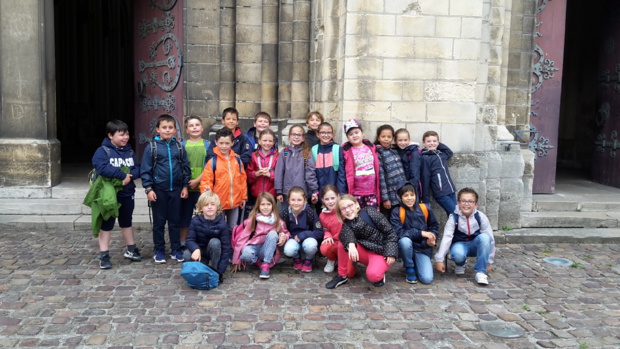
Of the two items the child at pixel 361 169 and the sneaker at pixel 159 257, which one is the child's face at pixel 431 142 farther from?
the sneaker at pixel 159 257

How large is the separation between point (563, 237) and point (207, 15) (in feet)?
18.1

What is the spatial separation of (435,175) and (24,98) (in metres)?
5.31

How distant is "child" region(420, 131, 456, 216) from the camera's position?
6.40 m

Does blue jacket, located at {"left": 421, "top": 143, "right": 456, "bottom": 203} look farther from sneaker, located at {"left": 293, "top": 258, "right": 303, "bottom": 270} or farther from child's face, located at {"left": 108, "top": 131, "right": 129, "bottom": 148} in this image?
child's face, located at {"left": 108, "top": 131, "right": 129, "bottom": 148}

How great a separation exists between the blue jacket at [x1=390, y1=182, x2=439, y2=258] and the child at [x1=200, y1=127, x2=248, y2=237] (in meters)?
1.50

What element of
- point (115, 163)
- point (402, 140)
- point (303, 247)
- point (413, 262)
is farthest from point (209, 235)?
point (402, 140)

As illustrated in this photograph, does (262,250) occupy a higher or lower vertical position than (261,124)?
lower

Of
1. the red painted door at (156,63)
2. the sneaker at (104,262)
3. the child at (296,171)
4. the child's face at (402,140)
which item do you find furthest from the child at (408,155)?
the red painted door at (156,63)

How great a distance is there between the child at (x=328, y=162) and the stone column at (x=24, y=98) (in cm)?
393

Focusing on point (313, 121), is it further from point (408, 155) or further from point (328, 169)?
point (408, 155)

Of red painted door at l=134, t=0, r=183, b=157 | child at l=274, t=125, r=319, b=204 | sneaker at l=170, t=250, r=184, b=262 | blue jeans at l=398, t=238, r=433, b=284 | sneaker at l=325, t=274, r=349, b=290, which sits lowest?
sneaker at l=325, t=274, r=349, b=290

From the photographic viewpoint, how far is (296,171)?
598cm

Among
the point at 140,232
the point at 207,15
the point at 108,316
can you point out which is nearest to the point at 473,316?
the point at 108,316

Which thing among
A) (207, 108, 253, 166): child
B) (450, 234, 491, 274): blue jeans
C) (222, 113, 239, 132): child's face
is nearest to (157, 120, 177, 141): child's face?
(207, 108, 253, 166): child
